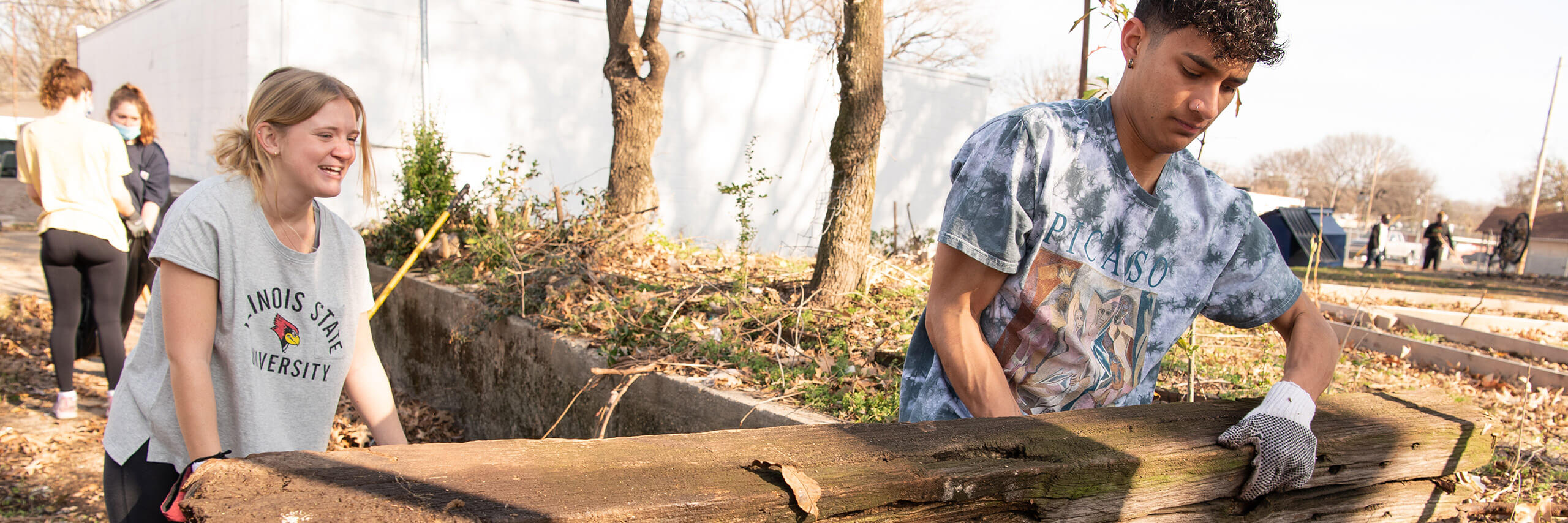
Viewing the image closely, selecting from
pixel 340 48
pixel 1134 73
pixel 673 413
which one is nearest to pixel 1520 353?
pixel 673 413

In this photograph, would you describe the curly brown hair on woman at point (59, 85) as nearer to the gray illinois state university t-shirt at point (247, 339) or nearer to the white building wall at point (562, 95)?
the gray illinois state university t-shirt at point (247, 339)

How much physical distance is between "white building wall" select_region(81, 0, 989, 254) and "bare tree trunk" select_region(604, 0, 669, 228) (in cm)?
224

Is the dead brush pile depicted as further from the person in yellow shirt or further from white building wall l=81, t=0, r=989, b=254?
white building wall l=81, t=0, r=989, b=254

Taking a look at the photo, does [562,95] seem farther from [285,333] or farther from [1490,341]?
[285,333]

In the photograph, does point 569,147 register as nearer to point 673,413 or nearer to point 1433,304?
point 673,413

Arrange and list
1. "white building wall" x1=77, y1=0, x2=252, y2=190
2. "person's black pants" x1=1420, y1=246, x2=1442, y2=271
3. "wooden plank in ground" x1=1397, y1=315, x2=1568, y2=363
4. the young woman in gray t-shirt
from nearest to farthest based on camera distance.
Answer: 1. the young woman in gray t-shirt
2. "wooden plank in ground" x1=1397, y1=315, x2=1568, y2=363
3. "white building wall" x1=77, y1=0, x2=252, y2=190
4. "person's black pants" x1=1420, y1=246, x2=1442, y2=271

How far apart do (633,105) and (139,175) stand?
3496 millimetres

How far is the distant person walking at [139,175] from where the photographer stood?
5664 mm

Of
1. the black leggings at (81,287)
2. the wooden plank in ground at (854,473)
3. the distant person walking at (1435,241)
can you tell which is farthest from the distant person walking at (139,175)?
the distant person walking at (1435,241)

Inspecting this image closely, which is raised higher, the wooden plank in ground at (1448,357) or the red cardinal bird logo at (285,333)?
the red cardinal bird logo at (285,333)

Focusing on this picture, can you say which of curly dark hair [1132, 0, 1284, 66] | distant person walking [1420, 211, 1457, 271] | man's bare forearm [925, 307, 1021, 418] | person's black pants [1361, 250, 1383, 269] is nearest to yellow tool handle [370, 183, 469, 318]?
man's bare forearm [925, 307, 1021, 418]

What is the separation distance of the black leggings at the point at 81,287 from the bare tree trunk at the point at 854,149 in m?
4.01

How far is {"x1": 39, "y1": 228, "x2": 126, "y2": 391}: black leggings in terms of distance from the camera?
4.86 meters

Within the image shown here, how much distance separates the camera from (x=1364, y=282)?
46.2 feet
